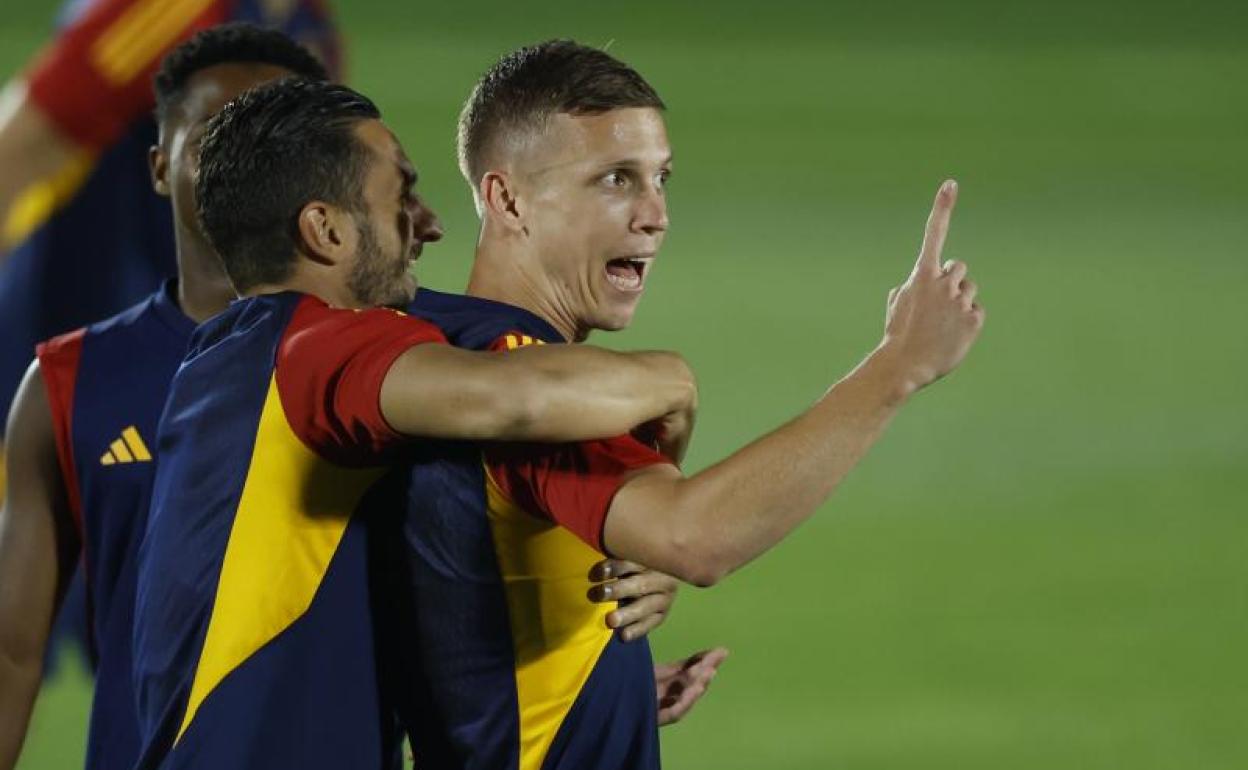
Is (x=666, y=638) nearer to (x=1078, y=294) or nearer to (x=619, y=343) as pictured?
(x=619, y=343)

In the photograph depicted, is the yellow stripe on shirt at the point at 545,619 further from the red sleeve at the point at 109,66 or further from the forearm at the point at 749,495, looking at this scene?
the red sleeve at the point at 109,66

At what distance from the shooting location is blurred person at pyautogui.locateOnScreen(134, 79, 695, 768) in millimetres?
2834

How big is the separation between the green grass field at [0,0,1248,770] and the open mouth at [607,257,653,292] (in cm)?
249

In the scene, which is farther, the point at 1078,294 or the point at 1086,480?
the point at 1078,294

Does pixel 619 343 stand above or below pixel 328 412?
above

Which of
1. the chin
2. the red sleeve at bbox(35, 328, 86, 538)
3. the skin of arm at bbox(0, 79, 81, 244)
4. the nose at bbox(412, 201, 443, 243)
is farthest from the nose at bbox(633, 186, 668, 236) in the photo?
the skin of arm at bbox(0, 79, 81, 244)

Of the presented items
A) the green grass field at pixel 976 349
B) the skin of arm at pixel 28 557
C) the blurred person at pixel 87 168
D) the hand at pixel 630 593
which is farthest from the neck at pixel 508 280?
the green grass field at pixel 976 349

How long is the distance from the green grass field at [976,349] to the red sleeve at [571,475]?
9.97 feet

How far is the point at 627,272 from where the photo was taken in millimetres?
3611

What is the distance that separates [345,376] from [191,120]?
141cm

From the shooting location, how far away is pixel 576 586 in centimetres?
310

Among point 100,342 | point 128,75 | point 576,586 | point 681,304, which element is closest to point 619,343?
point 681,304

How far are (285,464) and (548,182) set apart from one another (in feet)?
2.41

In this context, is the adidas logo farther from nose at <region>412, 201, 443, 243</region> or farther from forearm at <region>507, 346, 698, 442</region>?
forearm at <region>507, 346, 698, 442</region>
